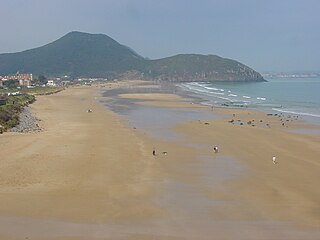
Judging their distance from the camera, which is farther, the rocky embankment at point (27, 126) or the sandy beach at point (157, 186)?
the rocky embankment at point (27, 126)

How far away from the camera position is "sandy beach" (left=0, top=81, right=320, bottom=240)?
13773 millimetres

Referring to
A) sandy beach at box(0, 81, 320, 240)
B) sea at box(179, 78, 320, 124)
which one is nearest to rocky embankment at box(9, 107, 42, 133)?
sandy beach at box(0, 81, 320, 240)

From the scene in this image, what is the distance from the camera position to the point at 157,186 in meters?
18.8

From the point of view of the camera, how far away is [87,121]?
4269 centimetres

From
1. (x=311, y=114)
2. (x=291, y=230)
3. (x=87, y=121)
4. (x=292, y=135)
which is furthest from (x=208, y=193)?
(x=311, y=114)

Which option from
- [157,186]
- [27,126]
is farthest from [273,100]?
[157,186]

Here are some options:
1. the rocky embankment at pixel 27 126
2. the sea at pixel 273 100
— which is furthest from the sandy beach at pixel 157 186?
the sea at pixel 273 100

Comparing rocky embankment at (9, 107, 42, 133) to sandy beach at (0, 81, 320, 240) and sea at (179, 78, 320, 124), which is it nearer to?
sandy beach at (0, 81, 320, 240)

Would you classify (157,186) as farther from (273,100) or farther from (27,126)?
(273,100)

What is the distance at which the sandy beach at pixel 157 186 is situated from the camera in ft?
45.2

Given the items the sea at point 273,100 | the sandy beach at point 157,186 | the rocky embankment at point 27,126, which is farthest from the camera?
the sea at point 273,100

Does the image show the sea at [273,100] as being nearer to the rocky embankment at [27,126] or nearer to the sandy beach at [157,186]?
the sandy beach at [157,186]

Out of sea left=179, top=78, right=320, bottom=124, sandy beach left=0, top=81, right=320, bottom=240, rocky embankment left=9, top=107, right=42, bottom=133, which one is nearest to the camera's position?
sandy beach left=0, top=81, right=320, bottom=240

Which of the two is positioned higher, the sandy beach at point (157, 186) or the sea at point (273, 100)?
the sandy beach at point (157, 186)
